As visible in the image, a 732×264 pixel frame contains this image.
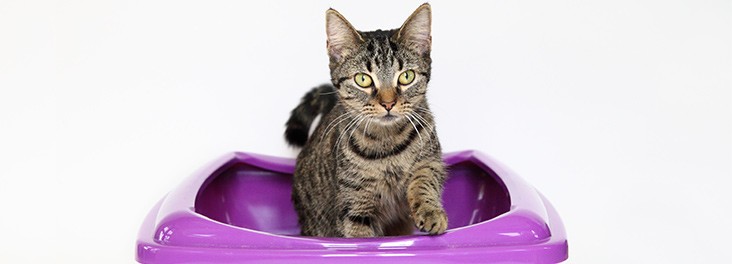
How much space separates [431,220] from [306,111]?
2.51ft

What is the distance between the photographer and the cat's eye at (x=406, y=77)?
Result: 1.60 metres

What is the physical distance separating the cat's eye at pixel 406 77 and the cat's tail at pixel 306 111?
500mm

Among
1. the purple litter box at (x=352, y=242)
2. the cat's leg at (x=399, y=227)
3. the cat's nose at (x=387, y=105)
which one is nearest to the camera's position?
the purple litter box at (x=352, y=242)

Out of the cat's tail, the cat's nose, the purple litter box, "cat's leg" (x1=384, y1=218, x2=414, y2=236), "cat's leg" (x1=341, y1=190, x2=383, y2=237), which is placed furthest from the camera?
the cat's tail

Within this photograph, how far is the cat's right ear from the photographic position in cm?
159

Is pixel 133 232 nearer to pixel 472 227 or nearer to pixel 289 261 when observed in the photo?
pixel 289 261

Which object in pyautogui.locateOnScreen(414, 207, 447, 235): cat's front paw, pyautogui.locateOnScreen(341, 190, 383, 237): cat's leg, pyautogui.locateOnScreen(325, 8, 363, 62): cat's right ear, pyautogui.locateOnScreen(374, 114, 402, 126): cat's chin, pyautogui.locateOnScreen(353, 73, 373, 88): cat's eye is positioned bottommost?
pyautogui.locateOnScreen(341, 190, 383, 237): cat's leg

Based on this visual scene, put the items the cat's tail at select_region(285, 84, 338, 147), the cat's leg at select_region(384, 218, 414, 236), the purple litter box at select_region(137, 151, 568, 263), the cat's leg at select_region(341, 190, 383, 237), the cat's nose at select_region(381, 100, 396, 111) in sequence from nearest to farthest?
the purple litter box at select_region(137, 151, 568, 263) < the cat's nose at select_region(381, 100, 396, 111) < the cat's leg at select_region(341, 190, 383, 237) < the cat's leg at select_region(384, 218, 414, 236) < the cat's tail at select_region(285, 84, 338, 147)

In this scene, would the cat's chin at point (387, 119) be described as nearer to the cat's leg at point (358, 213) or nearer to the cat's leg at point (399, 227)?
the cat's leg at point (358, 213)

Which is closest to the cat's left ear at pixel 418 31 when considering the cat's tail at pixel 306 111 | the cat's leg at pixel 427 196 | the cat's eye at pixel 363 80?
the cat's eye at pixel 363 80

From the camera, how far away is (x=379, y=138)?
5.55 ft

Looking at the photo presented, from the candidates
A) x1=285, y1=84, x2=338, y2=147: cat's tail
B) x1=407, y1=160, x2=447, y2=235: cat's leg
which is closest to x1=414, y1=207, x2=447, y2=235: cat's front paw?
x1=407, y1=160, x2=447, y2=235: cat's leg

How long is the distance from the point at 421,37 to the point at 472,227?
1.38 feet

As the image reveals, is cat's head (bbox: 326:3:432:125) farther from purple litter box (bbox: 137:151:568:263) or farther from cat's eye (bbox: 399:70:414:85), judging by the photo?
purple litter box (bbox: 137:151:568:263)
